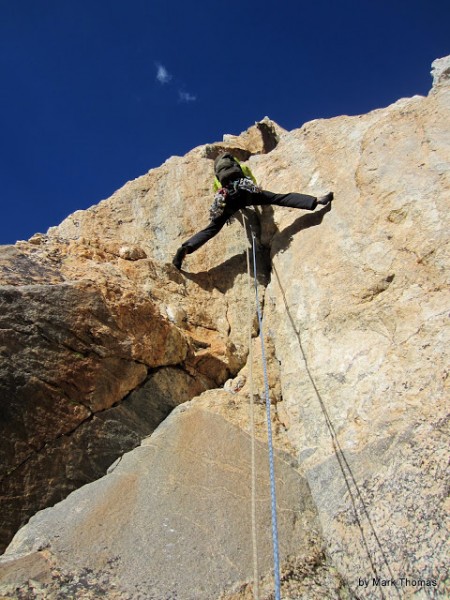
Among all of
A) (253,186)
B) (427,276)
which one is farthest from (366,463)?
(253,186)

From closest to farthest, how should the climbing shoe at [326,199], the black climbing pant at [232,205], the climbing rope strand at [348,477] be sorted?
the climbing rope strand at [348,477]
the climbing shoe at [326,199]
the black climbing pant at [232,205]

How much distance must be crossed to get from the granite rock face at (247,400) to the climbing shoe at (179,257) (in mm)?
118

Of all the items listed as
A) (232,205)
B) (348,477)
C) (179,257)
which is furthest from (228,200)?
(348,477)

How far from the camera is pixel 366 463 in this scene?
3373 mm

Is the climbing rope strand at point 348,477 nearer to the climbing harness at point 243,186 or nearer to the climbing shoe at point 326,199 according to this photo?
the climbing shoe at point 326,199

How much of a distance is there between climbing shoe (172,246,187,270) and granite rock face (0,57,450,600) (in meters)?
0.12

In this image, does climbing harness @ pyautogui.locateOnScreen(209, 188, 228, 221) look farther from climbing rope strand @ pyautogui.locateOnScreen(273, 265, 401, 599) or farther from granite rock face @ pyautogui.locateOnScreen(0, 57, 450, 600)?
climbing rope strand @ pyautogui.locateOnScreen(273, 265, 401, 599)

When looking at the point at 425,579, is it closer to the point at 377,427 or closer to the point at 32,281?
the point at 377,427

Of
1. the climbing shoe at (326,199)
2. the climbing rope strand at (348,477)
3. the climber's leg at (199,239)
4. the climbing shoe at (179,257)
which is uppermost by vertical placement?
the climber's leg at (199,239)

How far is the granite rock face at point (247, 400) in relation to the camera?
3002mm

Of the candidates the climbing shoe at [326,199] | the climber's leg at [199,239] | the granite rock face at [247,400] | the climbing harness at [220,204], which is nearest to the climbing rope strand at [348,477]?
the granite rock face at [247,400]

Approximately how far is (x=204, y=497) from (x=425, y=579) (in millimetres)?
1662

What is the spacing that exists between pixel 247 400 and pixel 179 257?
93.4 inches

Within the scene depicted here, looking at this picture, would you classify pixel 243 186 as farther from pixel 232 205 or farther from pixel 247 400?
pixel 247 400
